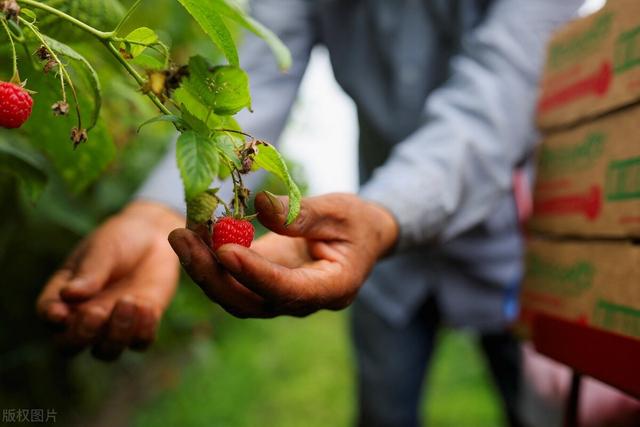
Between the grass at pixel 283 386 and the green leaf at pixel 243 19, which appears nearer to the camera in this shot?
the green leaf at pixel 243 19

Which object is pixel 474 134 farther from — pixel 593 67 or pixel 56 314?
pixel 56 314

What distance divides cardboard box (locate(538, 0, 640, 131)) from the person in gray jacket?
3.9 inches

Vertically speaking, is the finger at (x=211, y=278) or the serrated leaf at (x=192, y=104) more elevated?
the serrated leaf at (x=192, y=104)

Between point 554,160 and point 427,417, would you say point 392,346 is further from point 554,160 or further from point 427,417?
point 427,417

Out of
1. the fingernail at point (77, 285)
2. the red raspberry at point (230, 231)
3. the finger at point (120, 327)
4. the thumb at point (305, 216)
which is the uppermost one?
the thumb at point (305, 216)

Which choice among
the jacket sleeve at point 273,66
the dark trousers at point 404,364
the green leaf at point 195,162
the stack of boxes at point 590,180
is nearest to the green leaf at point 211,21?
the green leaf at point 195,162

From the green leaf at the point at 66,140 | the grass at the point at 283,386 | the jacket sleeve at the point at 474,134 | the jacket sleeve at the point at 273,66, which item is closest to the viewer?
the green leaf at the point at 66,140

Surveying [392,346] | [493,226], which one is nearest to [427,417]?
[392,346]

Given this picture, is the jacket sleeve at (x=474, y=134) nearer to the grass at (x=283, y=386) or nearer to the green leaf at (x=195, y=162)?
the green leaf at (x=195, y=162)

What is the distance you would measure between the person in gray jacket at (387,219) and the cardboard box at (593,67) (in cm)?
10

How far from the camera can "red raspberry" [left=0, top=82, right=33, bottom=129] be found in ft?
→ 1.88

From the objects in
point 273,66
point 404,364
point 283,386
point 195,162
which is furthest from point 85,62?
point 283,386

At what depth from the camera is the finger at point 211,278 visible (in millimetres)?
670

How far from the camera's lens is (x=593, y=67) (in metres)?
1.07
